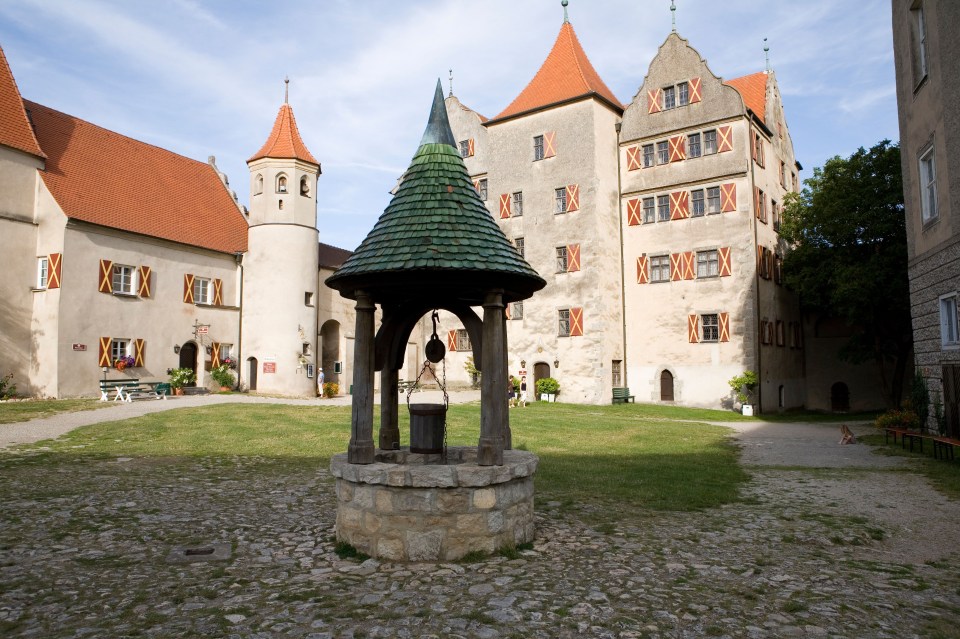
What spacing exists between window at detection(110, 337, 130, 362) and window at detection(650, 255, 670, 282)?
2242 centimetres

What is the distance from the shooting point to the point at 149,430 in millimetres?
16375

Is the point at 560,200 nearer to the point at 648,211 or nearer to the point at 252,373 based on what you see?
the point at 648,211

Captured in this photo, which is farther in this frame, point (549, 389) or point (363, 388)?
point (549, 389)

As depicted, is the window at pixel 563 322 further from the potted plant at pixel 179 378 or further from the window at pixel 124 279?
the window at pixel 124 279

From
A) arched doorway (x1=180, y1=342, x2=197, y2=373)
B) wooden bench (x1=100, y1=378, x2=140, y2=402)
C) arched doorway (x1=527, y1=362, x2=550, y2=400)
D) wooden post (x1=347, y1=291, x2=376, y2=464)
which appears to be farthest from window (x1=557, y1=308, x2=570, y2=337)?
wooden post (x1=347, y1=291, x2=376, y2=464)

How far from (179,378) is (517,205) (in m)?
17.1

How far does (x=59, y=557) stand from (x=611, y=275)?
87.9ft

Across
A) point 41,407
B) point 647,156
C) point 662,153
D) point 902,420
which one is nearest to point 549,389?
point 647,156

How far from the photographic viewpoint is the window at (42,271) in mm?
25125

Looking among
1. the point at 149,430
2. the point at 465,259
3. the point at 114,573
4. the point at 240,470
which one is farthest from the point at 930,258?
the point at 149,430

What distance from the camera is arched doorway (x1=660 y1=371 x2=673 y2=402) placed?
98.8ft

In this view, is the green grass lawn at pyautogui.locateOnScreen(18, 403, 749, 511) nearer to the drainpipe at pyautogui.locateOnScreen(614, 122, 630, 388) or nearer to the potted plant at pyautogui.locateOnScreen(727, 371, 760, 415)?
the potted plant at pyautogui.locateOnScreen(727, 371, 760, 415)

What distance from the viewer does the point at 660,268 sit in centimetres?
3053

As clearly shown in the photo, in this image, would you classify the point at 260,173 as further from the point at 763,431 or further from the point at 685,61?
the point at 763,431
